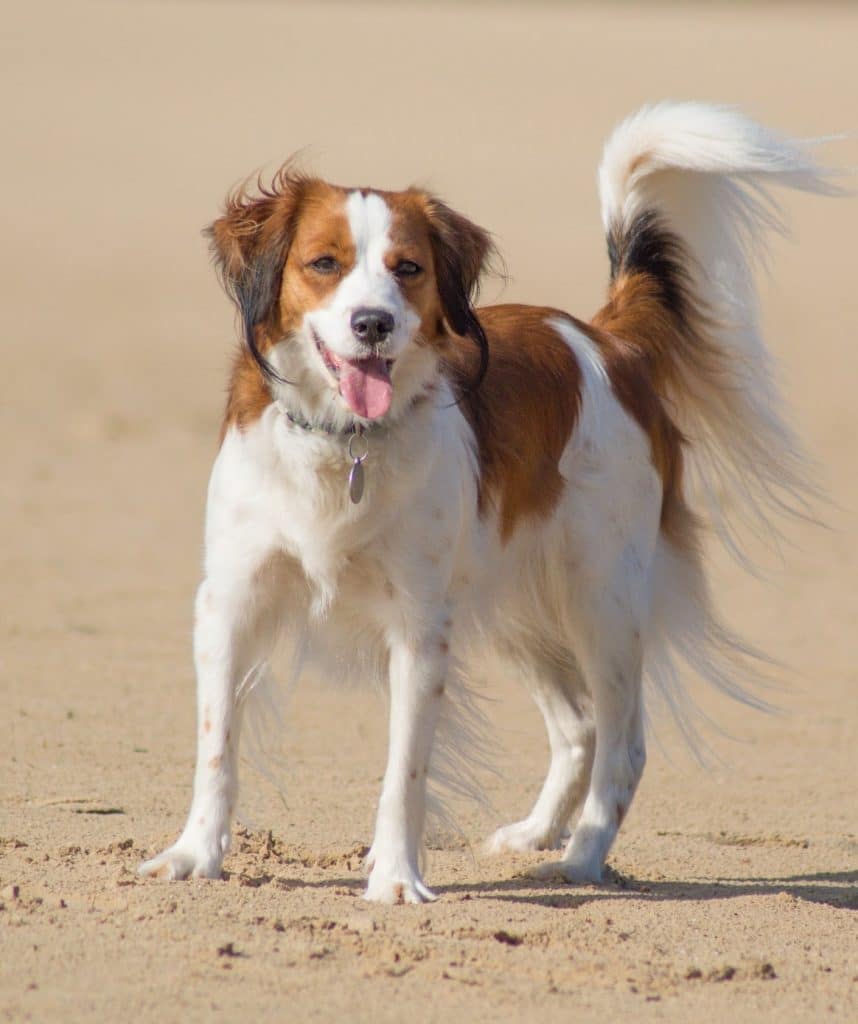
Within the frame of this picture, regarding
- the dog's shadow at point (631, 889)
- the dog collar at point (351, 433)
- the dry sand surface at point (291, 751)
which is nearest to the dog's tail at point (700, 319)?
the dry sand surface at point (291, 751)

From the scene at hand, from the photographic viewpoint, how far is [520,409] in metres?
5.62

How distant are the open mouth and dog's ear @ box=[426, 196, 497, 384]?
0.36m

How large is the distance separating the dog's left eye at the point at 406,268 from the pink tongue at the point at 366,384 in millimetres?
253

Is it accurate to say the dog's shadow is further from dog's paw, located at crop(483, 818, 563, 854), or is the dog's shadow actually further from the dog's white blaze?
the dog's white blaze

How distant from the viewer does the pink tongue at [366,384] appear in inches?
186

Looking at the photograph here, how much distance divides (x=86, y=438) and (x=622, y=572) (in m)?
8.03

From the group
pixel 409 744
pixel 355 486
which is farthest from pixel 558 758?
pixel 355 486

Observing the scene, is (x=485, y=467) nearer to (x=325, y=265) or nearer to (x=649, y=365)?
(x=325, y=265)

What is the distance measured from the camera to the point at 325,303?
15.5 ft

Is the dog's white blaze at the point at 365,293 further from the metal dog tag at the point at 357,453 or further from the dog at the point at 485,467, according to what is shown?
the metal dog tag at the point at 357,453

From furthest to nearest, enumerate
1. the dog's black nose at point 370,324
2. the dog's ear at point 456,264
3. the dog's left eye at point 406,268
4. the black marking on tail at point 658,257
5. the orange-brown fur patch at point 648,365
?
1. the black marking on tail at point 658,257
2. the orange-brown fur patch at point 648,365
3. the dog's ear at point 456,264
4. the dog's left eye at point 406,268
5. the dog's black nose at point 370,324

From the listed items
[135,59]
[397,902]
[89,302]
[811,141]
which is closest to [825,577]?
[811,141]

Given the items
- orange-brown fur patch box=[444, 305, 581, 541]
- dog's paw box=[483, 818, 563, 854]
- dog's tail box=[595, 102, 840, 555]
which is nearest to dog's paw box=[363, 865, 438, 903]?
dog's paw box=[483, 818, 563, 854]

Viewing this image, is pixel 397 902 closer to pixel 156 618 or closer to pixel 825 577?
pixel 156 618
